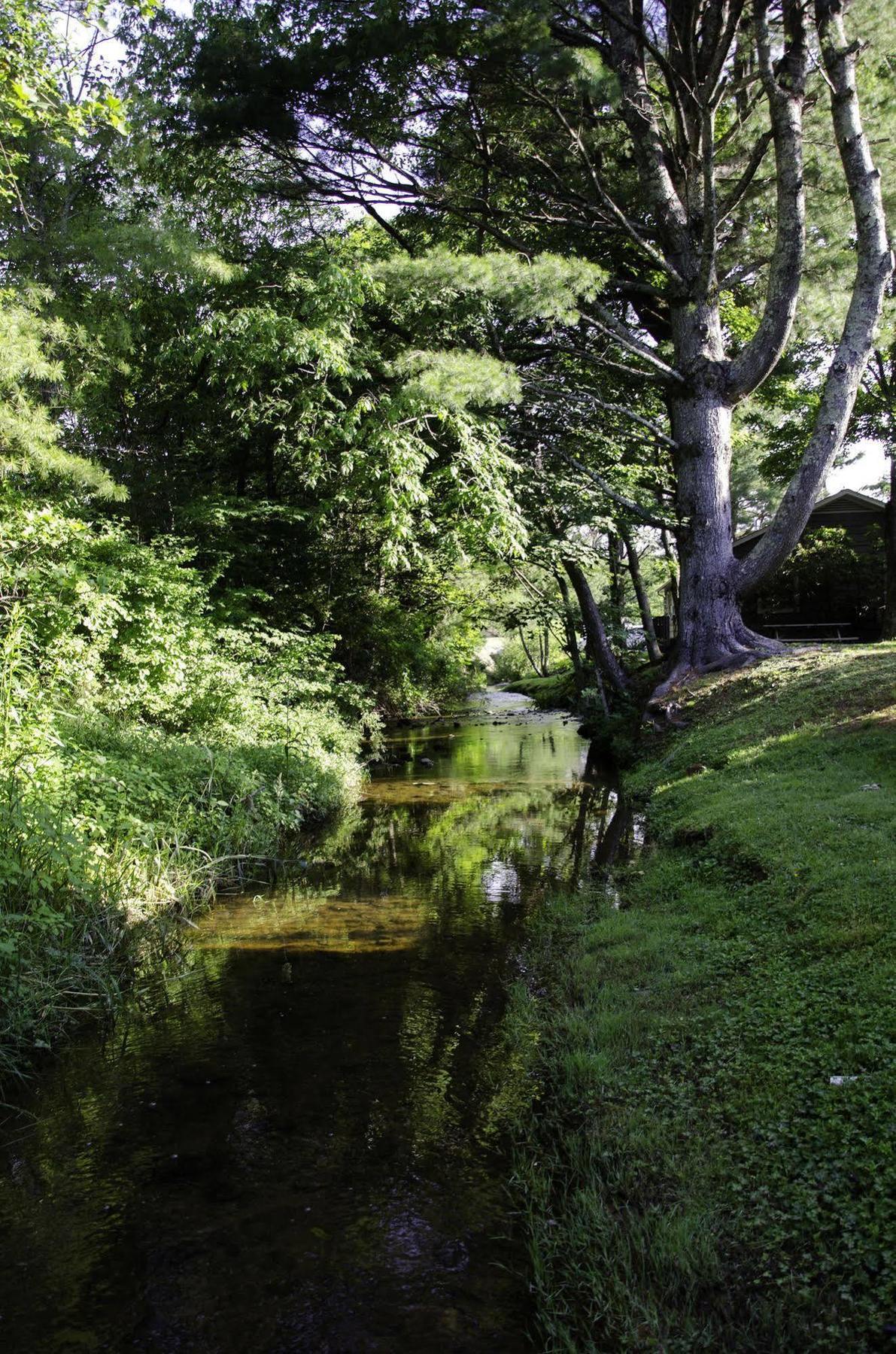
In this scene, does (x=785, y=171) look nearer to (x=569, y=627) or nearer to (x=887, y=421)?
(x=569, y=627)

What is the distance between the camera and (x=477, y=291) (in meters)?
11.8

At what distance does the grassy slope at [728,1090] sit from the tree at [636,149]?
6.52 metres

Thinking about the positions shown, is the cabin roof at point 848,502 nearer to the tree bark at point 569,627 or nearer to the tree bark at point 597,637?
the tree bark at point 569,627

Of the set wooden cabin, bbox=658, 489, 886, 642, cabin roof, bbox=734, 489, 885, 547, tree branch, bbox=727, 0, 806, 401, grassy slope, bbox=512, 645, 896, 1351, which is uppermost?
tree branch, bbox=727, 0, 806, 401

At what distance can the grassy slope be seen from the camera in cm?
272

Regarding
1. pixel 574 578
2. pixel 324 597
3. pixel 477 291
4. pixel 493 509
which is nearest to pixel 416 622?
pixel 324 597

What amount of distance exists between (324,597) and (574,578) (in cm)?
536

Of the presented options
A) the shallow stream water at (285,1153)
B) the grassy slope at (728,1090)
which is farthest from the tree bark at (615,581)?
the shallow stream water at (285,1153)

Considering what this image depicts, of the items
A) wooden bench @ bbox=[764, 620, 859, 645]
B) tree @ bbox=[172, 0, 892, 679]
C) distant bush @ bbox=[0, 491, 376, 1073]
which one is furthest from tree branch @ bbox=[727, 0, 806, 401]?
wooden bench @ bbox=[764, 620, 859, 645]

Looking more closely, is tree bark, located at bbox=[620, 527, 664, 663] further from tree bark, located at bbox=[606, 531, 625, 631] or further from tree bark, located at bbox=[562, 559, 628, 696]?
tree bark, located at bbox=[562, 559, 628, 696]

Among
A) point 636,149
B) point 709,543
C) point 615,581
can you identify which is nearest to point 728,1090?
point 709,543

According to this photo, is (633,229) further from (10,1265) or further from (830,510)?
(830,510)

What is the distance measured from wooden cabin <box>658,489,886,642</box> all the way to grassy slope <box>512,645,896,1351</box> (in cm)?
1868

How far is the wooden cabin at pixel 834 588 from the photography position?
24.8 metres
